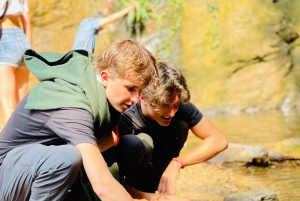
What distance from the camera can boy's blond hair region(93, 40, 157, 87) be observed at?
77.7 inches

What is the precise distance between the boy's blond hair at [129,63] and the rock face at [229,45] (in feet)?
23.6

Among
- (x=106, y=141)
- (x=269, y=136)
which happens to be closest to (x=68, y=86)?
(x=106, y=141)

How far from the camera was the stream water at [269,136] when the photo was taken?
11.2ft

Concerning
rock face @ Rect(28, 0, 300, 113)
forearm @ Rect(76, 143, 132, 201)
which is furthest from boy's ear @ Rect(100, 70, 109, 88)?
rock face @ Rect(28, 0, 300, 113)

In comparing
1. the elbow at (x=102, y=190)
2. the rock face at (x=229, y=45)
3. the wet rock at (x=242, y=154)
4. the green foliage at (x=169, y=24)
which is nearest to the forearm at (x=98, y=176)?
the elbow at (x=102, y=190)

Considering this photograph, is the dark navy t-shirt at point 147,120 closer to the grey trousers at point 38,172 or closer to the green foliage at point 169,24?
the grey trousers at point 38,172

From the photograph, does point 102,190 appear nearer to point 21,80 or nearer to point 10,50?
point 10,50

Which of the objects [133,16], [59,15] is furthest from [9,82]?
[133,16]

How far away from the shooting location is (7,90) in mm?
3576

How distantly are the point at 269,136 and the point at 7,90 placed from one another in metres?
3.05

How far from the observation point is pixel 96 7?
10.3 meters

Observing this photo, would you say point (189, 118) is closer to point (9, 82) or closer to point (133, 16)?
point (9, 82)

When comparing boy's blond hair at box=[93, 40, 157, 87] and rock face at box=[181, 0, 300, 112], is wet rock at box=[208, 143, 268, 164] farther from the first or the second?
rock face at box=[181, 0, 300, 112]

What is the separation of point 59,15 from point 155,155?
7108 millimetres
